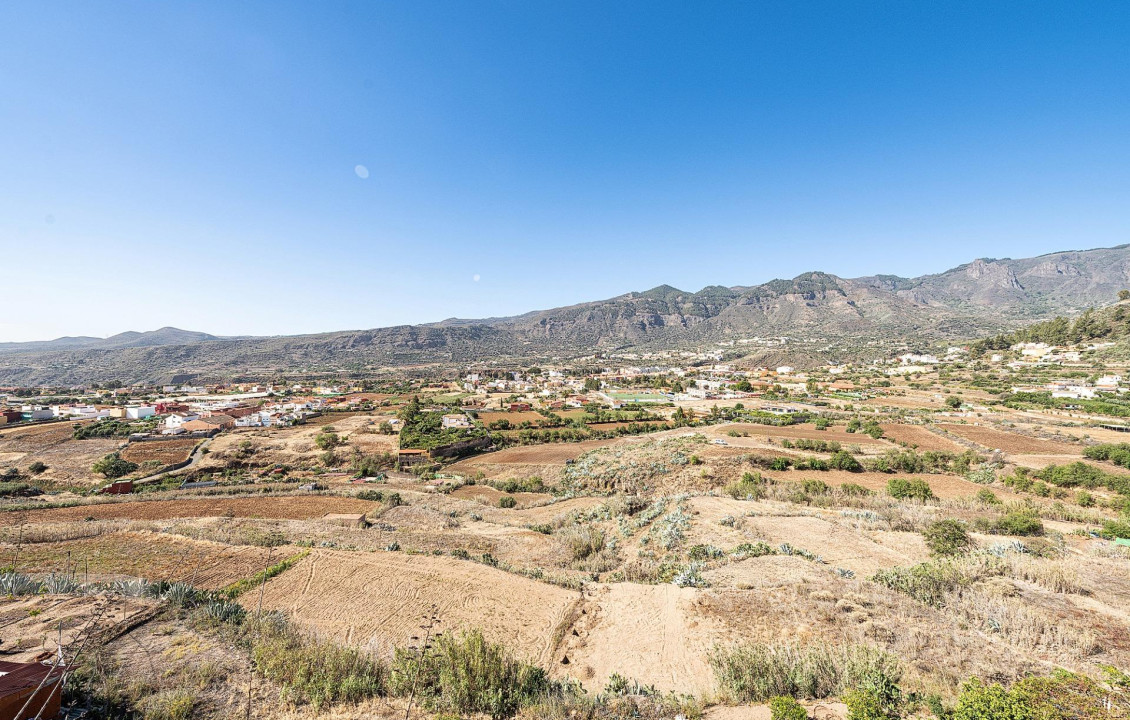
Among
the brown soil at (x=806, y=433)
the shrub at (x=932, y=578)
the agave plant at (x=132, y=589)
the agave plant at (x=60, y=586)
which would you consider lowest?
the brown soil at (x=806, y=433)

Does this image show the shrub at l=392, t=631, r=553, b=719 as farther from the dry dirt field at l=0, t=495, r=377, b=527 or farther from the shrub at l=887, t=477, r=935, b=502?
the shrub at l=887, t=477, r=935, b=502

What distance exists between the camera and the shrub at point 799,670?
17.7 ft

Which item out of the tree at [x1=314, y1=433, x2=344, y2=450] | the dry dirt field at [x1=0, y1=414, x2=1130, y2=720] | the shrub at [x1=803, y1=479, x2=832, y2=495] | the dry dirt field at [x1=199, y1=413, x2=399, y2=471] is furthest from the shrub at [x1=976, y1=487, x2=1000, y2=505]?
the tree at [x1=314, y1=433, x2=344, y2=450]

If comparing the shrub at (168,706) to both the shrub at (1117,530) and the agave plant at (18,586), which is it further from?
the shrub at (1117,530)

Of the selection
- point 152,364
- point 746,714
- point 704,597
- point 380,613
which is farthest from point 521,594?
point 152,364

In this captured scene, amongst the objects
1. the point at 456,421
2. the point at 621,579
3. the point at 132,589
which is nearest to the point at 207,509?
the point at 132,589

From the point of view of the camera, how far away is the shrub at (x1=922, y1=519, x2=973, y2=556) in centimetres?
1038

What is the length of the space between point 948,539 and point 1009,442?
29.1 metres

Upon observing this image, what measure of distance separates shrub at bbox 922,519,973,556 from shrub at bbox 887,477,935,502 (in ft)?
24.1

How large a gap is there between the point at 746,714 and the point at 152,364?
21227cm

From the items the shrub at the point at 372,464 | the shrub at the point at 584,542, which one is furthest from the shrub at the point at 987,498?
the shrub at the point at 372,464

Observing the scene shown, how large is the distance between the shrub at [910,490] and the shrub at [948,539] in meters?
7.34

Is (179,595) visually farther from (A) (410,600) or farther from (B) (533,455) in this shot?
(B) (533,455)

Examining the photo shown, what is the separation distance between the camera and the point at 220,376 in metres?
125
